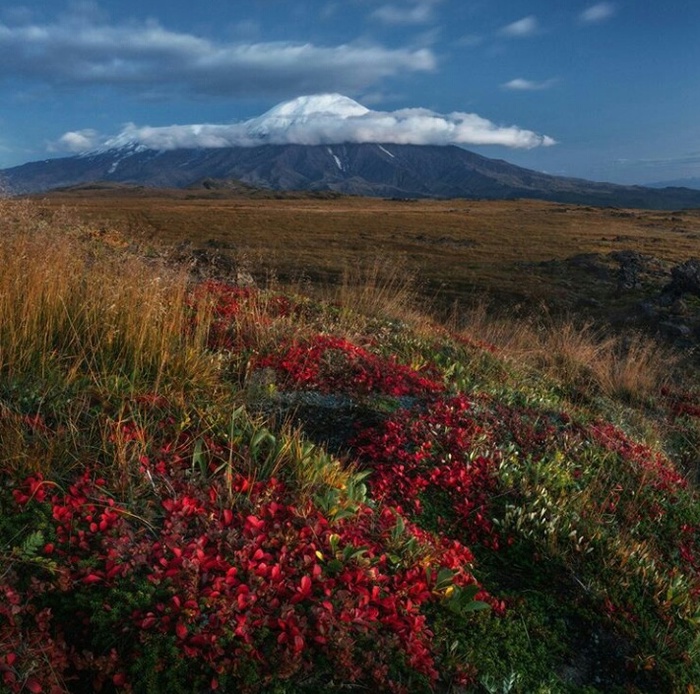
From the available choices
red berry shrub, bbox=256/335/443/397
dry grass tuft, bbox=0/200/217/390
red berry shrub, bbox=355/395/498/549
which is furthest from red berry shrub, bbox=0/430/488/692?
red berry shrub, bbox=256/335/443/397

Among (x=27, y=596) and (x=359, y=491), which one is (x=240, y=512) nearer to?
(x=359, y=491)

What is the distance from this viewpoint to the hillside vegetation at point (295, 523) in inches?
108

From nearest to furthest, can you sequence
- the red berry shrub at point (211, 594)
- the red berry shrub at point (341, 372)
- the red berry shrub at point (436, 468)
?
the red berry shrub at point (211, 594)
the red berry shrub at point (436, 468)
the red berry shrub at point (341, 372)

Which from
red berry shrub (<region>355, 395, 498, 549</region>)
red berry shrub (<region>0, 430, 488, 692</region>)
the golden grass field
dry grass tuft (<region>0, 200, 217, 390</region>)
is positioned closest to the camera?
red berry shrub (<region>0, 430, 488, 692</region>)

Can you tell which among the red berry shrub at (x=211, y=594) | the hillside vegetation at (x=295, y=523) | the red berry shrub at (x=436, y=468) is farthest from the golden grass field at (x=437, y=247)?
the red berry shrub at (x=211, y=594)

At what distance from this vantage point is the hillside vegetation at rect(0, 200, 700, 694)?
2750 mm

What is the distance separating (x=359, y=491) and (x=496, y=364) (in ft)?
18.3

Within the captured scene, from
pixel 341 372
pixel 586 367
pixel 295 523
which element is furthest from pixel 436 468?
pixel 586 367

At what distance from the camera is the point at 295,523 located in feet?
11.4

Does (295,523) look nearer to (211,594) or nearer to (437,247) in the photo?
→ (211,594)

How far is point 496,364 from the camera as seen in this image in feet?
29.6

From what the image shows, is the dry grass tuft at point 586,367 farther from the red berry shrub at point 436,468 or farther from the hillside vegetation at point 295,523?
the red berry shrub at point 436,468

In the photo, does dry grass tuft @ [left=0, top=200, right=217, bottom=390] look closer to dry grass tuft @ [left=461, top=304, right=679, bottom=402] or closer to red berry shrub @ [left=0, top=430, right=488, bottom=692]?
red berry shrub @ [left=0, top=430, right=488, bottom=692]

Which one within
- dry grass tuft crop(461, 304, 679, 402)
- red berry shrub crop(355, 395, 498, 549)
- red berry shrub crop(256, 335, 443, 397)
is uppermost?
red berry shrub crop(256, 335, 443, 397)
